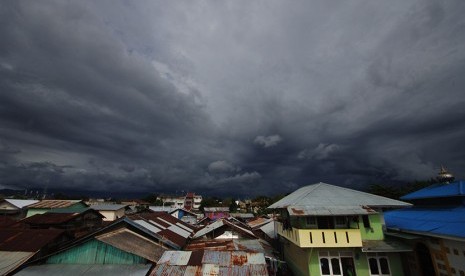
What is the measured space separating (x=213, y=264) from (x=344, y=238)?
10.7 metres

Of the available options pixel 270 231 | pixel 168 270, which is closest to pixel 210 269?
pixel 168 270

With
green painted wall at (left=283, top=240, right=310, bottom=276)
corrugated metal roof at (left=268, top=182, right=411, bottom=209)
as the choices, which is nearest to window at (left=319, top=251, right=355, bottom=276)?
green painted wall at (left=283, top=240, right=310, bottom=276)

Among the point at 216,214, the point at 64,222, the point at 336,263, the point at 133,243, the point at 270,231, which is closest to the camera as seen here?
the point at 133,243

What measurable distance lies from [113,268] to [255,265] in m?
9.37

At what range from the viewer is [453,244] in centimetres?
1496

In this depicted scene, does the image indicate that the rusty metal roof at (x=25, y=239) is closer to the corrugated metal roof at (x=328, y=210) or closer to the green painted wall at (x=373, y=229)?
the corrugated metal roof at (x=328, y=210)

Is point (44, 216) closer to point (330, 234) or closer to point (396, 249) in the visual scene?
point (330, 234)

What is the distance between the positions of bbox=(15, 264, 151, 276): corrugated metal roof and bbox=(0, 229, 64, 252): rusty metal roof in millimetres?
4057

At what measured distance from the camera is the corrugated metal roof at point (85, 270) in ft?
48.9

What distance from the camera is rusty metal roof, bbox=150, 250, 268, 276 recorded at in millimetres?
14492

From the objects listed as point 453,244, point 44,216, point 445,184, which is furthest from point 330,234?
point 44,216

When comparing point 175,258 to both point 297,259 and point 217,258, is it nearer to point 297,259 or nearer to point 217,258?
point 217,258

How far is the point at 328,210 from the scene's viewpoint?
62.4ft

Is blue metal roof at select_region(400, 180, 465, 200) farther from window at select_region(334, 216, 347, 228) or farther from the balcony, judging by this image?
window at select_region(334, 216, 347, 228)
